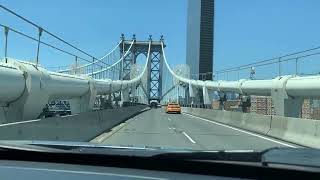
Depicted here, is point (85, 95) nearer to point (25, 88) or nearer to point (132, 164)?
point (25, 88)

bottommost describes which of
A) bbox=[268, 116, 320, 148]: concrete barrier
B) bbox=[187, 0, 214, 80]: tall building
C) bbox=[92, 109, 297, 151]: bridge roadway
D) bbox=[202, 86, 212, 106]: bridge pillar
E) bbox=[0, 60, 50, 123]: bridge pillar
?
bbox=[92, 109, 297, 151]: bridge roadway

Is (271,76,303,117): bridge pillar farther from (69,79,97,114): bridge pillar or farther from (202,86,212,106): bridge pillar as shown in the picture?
(202,86,212,106): bridge pillar

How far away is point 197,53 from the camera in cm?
14425

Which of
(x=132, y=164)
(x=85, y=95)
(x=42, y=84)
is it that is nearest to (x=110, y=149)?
(x=132, y=164)

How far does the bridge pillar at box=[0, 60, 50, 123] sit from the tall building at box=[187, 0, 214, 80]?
11924cm

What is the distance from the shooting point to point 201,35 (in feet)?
498

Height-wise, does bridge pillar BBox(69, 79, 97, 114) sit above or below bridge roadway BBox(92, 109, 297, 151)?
above

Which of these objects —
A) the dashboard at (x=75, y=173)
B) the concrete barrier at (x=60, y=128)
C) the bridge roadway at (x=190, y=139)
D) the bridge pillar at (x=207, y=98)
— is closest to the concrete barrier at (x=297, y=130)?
the bridge roadway at (x=190, y=139)

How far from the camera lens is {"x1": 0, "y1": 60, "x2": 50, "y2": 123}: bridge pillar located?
17078mm

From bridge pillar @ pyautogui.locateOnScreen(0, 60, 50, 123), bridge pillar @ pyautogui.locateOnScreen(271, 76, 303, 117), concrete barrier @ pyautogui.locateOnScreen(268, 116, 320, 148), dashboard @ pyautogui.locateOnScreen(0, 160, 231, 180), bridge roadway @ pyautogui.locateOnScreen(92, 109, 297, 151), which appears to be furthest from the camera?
bridge pillar @ pyautogui.locateOnScreen(271, 76, 303, 117)

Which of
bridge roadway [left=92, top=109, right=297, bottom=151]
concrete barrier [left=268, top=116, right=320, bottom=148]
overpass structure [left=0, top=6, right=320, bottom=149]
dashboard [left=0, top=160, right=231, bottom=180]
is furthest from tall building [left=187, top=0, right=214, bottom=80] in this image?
dashboard [left=0, top=160, right=231, bottom=180]

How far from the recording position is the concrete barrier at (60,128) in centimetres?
1405

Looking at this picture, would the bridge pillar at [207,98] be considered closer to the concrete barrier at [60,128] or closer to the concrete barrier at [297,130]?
the concrete barrier at [60,128]

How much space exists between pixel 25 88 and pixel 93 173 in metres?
14.0
